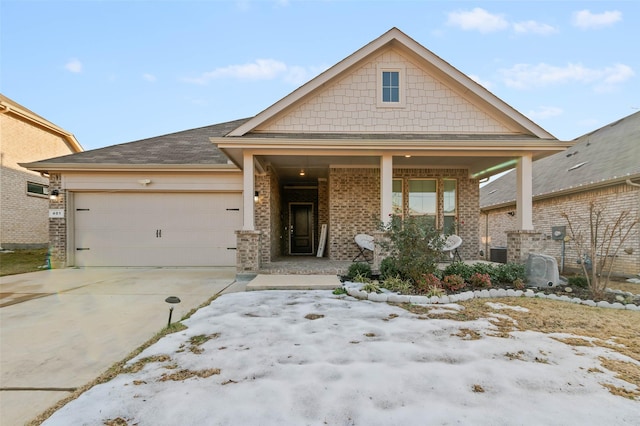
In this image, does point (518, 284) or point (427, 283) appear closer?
point (427, 283)

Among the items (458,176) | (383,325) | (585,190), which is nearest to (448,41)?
(458,176)

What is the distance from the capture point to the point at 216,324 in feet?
12.5

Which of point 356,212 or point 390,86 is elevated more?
point 390,86

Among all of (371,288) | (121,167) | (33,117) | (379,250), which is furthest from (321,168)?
(33,117)

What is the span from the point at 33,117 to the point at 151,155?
8738 mm

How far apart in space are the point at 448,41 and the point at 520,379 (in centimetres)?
1282

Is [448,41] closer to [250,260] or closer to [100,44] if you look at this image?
[250,260]

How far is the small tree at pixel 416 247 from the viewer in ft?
18.1

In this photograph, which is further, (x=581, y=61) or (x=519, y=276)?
(x=581, y=61)

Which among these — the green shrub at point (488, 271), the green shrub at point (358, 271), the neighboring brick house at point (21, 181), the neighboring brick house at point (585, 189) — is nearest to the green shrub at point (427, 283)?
the green shrub at point (488, 271)

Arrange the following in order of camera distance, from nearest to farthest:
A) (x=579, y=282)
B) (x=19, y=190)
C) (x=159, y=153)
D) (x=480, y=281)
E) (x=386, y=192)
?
(x=480, y=281), (x=579, y=282), (x=386, y=192), (x=159, y=153), (x=19, y=190)

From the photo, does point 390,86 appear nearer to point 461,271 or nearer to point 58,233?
point 461,271

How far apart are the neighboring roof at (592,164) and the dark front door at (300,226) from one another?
7.55 meters

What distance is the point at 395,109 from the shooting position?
24.9 feet
